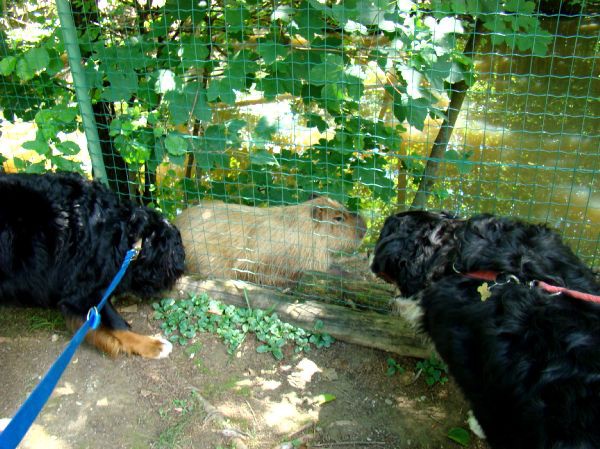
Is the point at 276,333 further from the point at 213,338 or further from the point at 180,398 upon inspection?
the point at 180,398

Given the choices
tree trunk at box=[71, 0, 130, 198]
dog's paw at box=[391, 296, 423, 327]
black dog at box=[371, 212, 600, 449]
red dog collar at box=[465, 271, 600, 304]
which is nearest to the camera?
black dog at box=[371, 212, 600, 449]

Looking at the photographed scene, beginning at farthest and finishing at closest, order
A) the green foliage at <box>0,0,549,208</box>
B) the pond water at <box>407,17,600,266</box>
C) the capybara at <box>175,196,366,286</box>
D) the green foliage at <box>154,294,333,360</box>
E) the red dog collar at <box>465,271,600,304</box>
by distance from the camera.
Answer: the pond water at <box>407,17,600,266</box>, the capybara at <box>175,196,366,286</box>, the green foliage at <box>154,294,333,360</box>, the green foliage at <box>0,0,549,208</box>, the red dog collar at <box>465,271,600,304</box>

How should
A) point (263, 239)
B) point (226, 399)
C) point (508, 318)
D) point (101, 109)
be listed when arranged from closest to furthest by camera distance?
point (508, 318) → point (226, 399) → point (263, 239) → point (101, 109)

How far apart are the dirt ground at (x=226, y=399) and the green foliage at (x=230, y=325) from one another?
2.5 inches

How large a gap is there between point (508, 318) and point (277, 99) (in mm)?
2377

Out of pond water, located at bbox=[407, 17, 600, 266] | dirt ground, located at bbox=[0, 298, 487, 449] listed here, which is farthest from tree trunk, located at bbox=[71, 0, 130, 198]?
pond water, located at bbox=[407, 17, 600, 266]

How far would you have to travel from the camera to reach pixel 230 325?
3646 mm

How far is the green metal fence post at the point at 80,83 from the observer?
362 centimetres

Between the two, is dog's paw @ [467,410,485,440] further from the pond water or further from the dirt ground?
the pond water

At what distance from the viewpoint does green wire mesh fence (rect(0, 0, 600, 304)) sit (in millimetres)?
3076

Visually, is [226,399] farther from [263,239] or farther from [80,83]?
[80,83]

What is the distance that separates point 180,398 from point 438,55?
2523mm

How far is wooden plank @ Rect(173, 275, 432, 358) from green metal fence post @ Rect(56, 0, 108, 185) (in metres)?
1.16

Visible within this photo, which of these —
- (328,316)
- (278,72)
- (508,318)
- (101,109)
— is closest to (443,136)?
(278,72)
